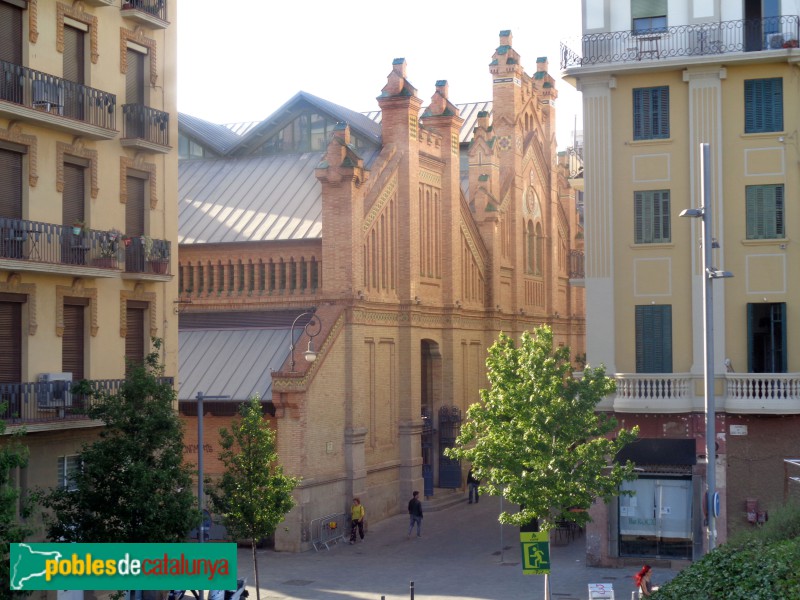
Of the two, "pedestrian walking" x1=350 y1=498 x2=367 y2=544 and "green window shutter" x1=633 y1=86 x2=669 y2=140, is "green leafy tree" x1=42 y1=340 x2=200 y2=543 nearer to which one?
"pedestrian walking" x1=350 y1=498 x2=367 y2=544

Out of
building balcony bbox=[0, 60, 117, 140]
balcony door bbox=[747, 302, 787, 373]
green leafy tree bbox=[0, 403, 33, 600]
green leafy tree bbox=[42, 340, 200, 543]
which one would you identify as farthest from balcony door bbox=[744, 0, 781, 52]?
green leafy tree bbox=[0, 403, 33, 600]

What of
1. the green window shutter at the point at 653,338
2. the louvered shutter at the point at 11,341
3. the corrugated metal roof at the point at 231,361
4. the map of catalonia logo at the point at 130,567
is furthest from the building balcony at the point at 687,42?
the map of catalonia logo at the point at 130,567

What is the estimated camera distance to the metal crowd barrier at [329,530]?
41469 mm

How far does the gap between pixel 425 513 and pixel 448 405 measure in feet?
19.1

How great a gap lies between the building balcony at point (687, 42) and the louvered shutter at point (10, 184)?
16.8m

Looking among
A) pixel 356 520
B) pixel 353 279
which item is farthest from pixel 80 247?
pixel 356 520

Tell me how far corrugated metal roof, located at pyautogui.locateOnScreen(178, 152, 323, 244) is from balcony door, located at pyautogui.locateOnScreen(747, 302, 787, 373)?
17353mm

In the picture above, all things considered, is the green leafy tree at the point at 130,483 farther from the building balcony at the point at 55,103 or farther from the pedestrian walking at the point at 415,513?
the pedestrian walking at the point at 415,513

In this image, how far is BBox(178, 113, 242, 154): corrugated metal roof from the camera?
183 ft

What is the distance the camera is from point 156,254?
103 feet

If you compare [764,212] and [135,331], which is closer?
[135,331]

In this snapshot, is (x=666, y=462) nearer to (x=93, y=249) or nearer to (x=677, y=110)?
(x=677, y=110)

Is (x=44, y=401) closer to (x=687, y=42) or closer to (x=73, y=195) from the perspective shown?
(x=73, y=195)

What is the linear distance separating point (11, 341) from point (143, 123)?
22.5 ft
